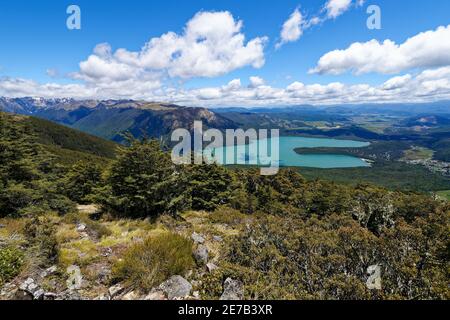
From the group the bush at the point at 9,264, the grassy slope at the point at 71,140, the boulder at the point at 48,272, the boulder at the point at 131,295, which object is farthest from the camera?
the grassy slope at the point at 71,140

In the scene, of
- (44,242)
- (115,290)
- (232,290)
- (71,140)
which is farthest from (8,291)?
(71,140)

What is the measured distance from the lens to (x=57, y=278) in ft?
24.1

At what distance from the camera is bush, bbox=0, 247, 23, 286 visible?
693 centimetres

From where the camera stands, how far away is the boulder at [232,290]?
6.43m

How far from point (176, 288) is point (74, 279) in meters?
3.02

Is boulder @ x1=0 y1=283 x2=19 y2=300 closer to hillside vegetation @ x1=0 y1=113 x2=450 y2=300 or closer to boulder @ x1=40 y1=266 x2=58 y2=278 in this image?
hillside vegetation @ x1=0 y1=113 x2=450 y2=300

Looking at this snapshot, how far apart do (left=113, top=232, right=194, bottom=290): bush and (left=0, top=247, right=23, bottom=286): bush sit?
8.58 feet

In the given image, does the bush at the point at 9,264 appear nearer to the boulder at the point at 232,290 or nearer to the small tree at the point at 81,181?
the boulder at the point at 232,290

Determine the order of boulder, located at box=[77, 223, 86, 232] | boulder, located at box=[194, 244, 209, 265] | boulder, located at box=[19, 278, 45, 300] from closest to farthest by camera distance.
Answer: boulder, located at box=[19, 278, 45, 300] → boulder, located at box=[194, 244, 209, 265] → boulder, located at box=[77, 223, 86, 232]

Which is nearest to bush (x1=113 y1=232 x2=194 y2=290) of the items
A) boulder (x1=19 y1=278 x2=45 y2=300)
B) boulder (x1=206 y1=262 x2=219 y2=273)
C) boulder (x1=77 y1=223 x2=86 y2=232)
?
boulder (x1=206 y1=262 x2=219 y2=273)

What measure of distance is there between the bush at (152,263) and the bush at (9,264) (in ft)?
8.58

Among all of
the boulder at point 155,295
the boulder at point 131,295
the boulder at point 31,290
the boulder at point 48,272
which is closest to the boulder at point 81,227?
the boulder at point 48,272
